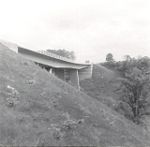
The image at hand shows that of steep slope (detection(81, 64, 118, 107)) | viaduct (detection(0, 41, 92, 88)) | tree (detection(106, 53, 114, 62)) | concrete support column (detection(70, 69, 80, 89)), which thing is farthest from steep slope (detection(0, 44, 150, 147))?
tree (detection(106, 53, 114, 62))

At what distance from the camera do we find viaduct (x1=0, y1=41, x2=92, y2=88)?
36.1 meters

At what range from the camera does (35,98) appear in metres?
16.4

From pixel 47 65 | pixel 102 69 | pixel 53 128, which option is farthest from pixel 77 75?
pixel 53 128

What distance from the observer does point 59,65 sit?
47750mm

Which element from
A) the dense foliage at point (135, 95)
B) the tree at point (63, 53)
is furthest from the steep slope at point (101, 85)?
the tree at point (63, 53)

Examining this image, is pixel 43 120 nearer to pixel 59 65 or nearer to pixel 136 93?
pixel 136 93

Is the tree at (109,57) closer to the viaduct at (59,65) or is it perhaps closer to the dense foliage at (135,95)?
the viaduct at (59,65)

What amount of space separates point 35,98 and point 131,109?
39.2 feet

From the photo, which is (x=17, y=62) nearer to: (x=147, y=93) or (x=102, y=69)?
(x=147, y=93)

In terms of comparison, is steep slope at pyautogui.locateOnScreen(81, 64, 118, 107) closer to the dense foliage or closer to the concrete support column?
the concrete support column

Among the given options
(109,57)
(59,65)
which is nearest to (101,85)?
(59,65)

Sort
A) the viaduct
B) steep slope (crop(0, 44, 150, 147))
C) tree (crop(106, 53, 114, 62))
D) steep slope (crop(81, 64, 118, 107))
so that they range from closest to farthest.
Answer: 1. steep slope (crop(0, 44, 150, 147))
2. the viaduct
3. steep slope (crop(81, 64, 118, 107))
4. tree (crop(106, 53, 114, 62))

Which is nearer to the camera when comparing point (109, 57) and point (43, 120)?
point (43, 120)

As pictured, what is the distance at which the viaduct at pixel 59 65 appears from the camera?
36097mm
